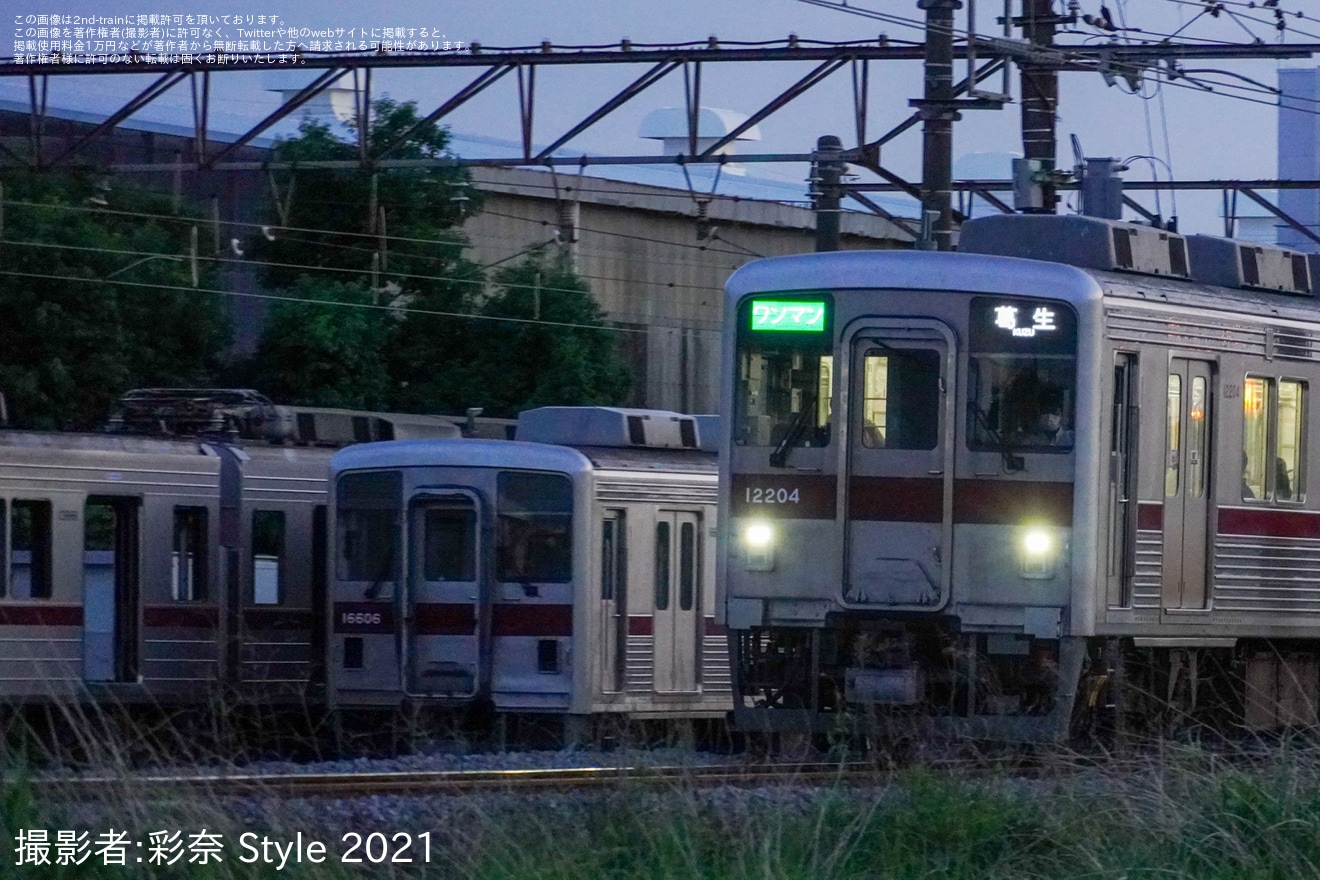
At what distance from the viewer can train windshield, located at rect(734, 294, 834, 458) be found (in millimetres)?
12008

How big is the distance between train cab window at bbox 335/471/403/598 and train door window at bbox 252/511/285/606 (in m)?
1.29

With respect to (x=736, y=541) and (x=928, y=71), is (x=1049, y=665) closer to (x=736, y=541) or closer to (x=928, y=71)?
(x=736, y=541)

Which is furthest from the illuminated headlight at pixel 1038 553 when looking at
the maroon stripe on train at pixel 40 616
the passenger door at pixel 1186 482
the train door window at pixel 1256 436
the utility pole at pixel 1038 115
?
the maroon stripe on train at pixel 40 616

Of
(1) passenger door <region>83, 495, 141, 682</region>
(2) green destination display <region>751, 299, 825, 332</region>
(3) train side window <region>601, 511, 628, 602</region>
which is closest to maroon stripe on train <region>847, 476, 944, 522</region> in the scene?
(2) green destination display <region>751, 299, 825, 332</region>

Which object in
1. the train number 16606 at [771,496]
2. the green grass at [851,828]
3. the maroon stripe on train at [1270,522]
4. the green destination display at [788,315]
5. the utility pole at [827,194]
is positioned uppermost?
the utility pole at [827,194]

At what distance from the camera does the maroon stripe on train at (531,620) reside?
1537cm

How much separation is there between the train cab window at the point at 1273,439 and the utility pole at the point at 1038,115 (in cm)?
393

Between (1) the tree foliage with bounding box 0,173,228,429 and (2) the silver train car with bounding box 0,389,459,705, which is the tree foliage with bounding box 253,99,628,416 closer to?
(1) the tree foliage with bounding box 0,173,228,429

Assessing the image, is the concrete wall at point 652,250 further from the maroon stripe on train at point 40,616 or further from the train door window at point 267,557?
the maroon stripe on train at point 40,616

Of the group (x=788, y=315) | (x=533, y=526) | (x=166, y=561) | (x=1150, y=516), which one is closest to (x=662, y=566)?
(x=533, y=526)

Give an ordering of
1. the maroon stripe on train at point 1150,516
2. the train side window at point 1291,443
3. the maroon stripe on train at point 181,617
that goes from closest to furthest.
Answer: the maroon stripe on train at point 1150,516 < the train side window at point 1291,443 < the maroon stripe on train at point 181,617

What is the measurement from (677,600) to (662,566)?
318mm

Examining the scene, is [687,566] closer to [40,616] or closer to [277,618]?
[277,618]

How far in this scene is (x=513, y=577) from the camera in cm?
1548
